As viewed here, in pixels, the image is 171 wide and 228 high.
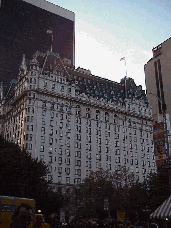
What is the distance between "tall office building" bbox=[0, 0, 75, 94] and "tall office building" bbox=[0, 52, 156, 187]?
1254 inches

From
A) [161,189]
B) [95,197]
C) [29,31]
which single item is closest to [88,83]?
[29,31]

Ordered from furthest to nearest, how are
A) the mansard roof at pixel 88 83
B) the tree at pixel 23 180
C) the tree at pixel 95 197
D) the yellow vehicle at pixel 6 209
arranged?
1. the mansard roof at pixel 88 83
2. the tree at pixel 95 197
3. the tree at pixel 23 180
4. the yellow vehicle at pixel 6 209

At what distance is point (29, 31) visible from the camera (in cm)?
15025

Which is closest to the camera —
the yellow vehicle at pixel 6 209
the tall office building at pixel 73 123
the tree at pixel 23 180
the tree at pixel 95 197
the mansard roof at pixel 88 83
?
the yellow vehicle at pixel 6 209

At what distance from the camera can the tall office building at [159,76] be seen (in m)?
149

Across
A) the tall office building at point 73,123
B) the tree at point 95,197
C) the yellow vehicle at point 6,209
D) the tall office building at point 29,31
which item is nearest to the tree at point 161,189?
the tree at point 95,197

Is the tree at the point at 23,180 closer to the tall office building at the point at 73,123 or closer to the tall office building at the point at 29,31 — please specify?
the tall office building at the point at 73,123

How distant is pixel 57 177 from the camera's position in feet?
287

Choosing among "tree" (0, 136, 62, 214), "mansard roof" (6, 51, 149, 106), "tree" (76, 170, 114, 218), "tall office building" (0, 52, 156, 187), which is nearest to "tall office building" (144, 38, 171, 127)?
"mansard roof" (6, 51, 149, 106)

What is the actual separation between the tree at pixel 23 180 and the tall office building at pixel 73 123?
37043 mm

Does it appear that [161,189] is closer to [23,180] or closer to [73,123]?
[23,180]

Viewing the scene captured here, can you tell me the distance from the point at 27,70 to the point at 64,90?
15011mm

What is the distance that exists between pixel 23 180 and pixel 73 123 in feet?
180

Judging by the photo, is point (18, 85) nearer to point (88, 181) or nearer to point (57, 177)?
point (57, 177)
